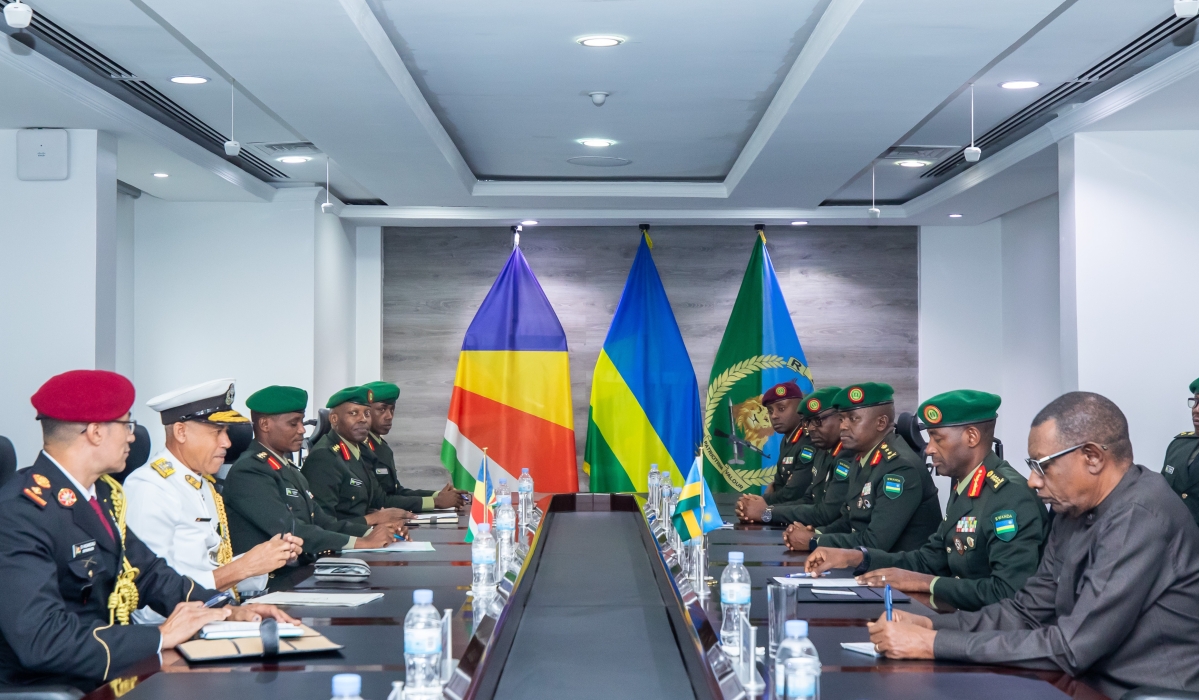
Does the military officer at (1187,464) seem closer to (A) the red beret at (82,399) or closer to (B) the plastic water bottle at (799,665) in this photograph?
(B) the plastic water bottle at (799,665)

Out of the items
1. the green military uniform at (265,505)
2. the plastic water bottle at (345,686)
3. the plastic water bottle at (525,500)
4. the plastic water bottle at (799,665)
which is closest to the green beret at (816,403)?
the plastic water bottle at (525,500)

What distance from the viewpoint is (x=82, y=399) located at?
2488 millimetres

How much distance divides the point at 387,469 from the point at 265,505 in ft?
6.97

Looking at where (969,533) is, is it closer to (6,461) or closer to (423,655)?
(423,655)

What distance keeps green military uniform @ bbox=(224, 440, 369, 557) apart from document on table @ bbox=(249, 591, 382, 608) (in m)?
0.84

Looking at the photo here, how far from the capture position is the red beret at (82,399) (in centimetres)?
247

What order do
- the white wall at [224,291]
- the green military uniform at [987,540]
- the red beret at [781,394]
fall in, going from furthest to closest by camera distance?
the white wall at [224,291], the red beret at [781,394], the green military uniform at [987,540]

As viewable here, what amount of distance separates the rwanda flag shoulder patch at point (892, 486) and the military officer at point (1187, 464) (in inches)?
53.1

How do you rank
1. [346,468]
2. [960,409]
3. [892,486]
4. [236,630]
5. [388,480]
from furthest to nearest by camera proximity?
[388,480] < [346,468] < [892,486] < [960,409] < [236,630]

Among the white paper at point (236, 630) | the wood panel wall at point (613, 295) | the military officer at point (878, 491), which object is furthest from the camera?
the wood panel wall at point (613, 295)

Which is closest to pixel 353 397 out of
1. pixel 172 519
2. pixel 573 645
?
pixel 172 519

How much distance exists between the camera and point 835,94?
429cm

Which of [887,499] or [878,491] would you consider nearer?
[887,499]

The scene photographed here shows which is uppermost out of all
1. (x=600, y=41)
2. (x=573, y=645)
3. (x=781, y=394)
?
(x=600, y=41)
